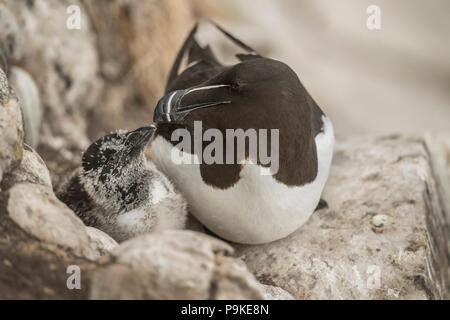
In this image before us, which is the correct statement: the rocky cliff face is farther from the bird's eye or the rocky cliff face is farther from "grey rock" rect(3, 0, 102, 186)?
the bird's eye

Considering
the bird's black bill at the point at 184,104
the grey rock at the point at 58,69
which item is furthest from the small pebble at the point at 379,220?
the grey rock at the point at 58,69

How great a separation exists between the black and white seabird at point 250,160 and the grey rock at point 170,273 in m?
0.76

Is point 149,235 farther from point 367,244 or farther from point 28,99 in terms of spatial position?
point 28,99

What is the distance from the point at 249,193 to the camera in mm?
3133

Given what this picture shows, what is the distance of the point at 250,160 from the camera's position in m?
3.04

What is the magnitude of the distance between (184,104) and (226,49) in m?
4.69

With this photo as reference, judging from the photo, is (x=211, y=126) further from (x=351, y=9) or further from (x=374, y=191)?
(x=351, y=9)

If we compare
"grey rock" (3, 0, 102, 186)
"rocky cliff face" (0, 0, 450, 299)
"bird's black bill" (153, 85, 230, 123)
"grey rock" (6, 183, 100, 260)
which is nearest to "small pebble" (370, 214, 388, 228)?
"rocky cliff face" (0, 0, 450, 299)

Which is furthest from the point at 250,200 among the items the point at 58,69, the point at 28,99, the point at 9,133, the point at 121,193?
the point at 58,69

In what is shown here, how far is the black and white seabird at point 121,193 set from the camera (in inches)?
131

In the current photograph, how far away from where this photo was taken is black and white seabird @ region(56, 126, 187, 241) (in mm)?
3330

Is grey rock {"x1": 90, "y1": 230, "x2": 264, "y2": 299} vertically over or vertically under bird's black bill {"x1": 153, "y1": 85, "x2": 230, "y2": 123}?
under

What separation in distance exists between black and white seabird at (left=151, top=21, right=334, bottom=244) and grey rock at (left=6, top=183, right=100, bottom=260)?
2.46ft

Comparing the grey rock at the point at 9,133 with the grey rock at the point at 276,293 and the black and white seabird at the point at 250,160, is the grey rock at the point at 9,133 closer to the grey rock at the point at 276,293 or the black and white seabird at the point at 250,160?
the black and white seabird at the point at 250,160
